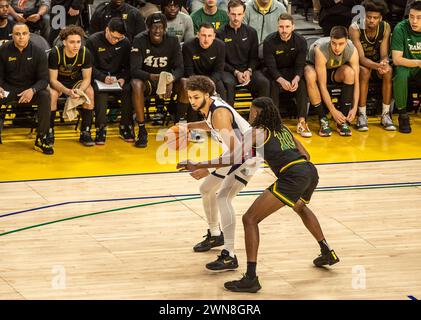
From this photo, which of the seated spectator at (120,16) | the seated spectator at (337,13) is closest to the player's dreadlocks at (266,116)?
the seated spectator at (120,16)

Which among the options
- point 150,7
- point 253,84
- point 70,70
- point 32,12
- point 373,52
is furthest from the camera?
point 150,7

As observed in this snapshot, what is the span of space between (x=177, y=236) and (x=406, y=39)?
5.87 metres

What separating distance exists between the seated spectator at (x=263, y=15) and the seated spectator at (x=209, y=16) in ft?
1.19

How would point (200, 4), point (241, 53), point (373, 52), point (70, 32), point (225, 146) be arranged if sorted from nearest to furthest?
1. point (225, 146)
2. point (70, 32)
3. point (241, 53)
4. point (373, 52)
5. point (200, 4)

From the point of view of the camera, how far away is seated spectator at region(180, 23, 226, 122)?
13.7 meters

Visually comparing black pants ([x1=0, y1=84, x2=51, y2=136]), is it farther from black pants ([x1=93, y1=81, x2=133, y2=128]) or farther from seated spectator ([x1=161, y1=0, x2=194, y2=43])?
seated spectator ([x1=161, y1=0, x2=194, y2=43])

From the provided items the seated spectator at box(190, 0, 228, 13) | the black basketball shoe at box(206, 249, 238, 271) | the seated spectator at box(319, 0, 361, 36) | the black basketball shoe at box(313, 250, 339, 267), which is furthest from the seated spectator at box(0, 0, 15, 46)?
the black basketball shoe at box(313, 250, 339, 267)

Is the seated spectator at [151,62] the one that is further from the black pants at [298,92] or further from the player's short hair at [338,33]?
the player's short hair at [338,33]

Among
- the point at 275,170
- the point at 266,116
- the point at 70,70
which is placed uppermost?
the point at 266,116

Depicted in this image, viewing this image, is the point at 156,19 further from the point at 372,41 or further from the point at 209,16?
the point at 372,41

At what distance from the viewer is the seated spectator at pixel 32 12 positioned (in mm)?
14469

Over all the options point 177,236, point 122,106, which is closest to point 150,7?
point 122,106

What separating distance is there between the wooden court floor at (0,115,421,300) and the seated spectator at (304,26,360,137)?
A: 1.27 metres

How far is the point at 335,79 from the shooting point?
14.4 m
